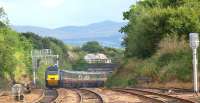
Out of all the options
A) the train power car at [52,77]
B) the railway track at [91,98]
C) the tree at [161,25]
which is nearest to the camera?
the railway track at [91,98]

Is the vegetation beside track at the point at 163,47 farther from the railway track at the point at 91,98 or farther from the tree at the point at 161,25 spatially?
the railway track at the point at 91,98

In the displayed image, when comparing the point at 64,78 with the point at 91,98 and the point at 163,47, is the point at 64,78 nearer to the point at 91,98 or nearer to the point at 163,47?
the point at 163,47

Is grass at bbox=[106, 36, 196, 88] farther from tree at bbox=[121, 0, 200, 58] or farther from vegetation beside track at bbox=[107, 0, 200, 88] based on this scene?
tree at bbox=[121, 0, 200, 58]

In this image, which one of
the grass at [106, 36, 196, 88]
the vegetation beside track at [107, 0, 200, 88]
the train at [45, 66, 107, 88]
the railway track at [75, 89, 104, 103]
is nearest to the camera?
the railway track at [75, 89, 104, 103]

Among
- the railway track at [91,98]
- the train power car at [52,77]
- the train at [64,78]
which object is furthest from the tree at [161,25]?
the railway track at [91,98]

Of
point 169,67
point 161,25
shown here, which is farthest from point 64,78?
point 169,67

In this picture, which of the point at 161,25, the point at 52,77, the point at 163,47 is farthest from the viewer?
the point at 52,77

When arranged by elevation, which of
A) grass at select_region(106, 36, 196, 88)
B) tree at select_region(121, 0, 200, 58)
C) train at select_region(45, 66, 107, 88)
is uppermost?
tree at select_region(121, 0, 200, 58)

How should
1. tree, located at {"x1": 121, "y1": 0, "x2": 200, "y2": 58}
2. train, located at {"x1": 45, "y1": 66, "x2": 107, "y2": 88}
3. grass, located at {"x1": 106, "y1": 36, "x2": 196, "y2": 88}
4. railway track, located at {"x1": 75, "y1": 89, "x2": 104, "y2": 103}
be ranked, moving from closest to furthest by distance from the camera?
railway track, located at {"x1": 75, "y1": 89, "x2": 104, "y2": 103} → grass, located at {"x1": 106, "y1": 36, "x2": 196, "y2": 88} → tree, located at {"x1": 121, "y1": 0, "x2": 200, "y2": 58} → train, located at {"x1": 45, "y1": 66, "x2": 107, "y2": 88}

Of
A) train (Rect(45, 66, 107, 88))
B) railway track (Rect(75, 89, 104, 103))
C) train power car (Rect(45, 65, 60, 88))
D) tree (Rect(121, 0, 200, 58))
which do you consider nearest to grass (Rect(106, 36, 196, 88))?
tree (Rect(121, 0, 200, 58))

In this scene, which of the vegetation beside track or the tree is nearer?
the vegetation beside track

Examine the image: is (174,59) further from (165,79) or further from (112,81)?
(112,81)

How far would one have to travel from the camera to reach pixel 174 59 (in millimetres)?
49969

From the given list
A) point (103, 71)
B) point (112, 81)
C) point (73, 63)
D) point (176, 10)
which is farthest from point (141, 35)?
point (73, 63)
